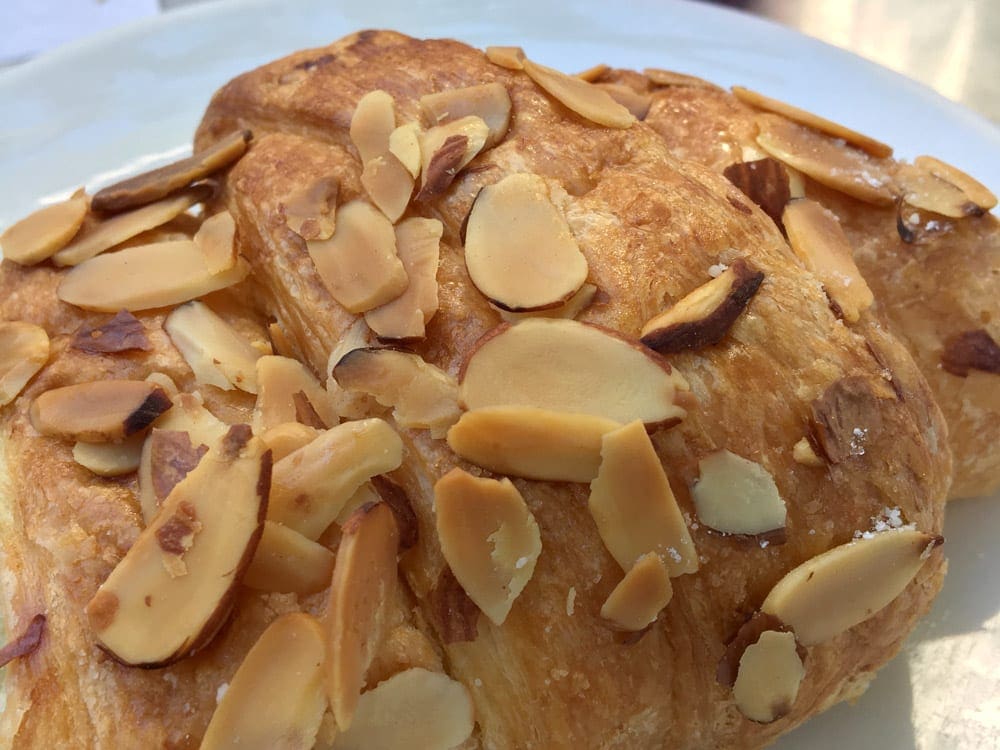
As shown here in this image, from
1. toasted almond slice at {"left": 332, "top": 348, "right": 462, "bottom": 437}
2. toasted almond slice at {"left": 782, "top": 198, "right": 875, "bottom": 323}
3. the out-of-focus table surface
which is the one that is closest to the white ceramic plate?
the out-of-focus table surface

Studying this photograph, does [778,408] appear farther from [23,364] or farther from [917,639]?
[23,364]

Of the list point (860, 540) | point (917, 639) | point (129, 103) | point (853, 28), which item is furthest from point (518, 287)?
point (853, 28)

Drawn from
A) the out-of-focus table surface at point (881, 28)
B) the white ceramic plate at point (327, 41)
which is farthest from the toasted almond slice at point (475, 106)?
the out-of-focus table surface at point (881, 28)

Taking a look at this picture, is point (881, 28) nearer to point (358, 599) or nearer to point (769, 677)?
point (769, 677)

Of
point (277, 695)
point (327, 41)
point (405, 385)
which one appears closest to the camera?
point (277, 695)

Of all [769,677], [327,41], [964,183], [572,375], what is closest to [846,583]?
[769,677]

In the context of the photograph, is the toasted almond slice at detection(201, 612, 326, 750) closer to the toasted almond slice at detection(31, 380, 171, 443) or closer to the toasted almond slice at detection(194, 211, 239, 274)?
the toasted almond slice at detection(31, 380, 171, 443)

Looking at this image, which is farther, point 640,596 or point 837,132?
point 837,132
